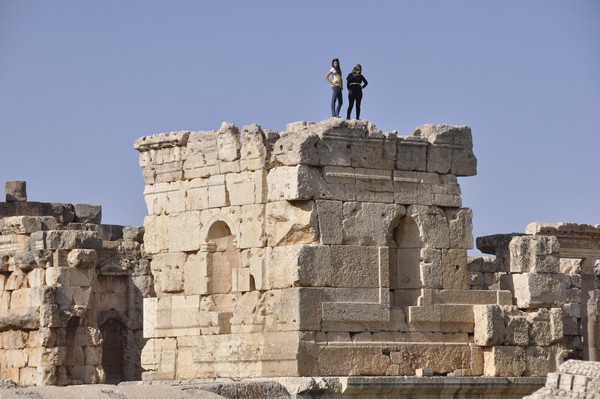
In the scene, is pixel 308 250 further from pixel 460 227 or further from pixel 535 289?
pixel 535 289

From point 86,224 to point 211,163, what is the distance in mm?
9504

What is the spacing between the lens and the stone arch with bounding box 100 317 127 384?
34.0m

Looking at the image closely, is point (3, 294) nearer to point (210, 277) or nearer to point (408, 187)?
point (210, 277)

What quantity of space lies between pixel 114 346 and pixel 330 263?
1257 cm

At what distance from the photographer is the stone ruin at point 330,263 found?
73.9ft

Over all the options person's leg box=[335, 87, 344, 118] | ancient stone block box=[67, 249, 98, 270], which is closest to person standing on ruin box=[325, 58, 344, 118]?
person's leg box=[335, 87, 344, 118]

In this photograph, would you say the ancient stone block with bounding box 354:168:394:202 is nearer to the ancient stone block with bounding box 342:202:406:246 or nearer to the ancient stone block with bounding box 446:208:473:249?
the ancient stone block with bounding box 342:202:406:246

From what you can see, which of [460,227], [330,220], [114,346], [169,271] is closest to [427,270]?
[460,227]

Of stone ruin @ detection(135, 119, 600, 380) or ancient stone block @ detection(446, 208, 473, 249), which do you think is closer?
stone ruin @ detection(135, 119, 600, 380)

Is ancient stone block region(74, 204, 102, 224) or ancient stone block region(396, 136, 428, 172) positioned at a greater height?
ancient stone block region(74, 204, 102, 224)

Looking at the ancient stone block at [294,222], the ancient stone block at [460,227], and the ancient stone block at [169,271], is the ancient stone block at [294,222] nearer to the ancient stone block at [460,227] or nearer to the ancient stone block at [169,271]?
the ancient stone block at [169,271]

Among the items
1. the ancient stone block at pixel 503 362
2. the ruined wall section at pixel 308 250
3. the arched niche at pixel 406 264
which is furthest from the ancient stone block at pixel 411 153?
the ancient stone block at pixel 503 362

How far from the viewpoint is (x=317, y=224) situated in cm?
2252

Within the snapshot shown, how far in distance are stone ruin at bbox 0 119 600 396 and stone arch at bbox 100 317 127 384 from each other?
380 inches
